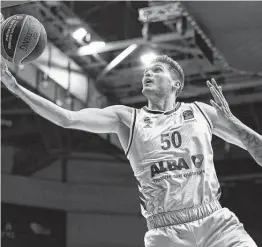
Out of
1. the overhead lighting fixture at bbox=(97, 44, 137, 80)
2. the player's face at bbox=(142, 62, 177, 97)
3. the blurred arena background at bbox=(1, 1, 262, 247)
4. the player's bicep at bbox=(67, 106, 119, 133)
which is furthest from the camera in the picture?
the overhead lighting fixture at bbox=(97, 44, 137, 80)

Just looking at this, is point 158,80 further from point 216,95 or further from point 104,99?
point 104,99

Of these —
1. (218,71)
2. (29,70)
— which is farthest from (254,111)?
(29,70)

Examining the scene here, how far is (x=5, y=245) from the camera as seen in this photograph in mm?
10664

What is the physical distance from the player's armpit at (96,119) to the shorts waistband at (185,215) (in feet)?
2.32

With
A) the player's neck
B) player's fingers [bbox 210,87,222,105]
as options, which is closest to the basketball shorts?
player's fingers [bbox 210,87,222,105]

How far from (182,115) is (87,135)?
26.5 feet

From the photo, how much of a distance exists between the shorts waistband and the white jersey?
3 cm

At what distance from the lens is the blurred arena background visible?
888 cm

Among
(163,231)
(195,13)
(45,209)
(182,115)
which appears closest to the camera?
(163,231)

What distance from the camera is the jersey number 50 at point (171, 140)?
3.86 metres

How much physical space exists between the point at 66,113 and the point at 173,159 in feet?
2.42

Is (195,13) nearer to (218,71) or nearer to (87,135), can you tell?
(218,71)

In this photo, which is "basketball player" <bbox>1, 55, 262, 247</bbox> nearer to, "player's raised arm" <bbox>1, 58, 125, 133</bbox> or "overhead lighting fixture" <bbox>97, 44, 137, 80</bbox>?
"player's raised arm" <bbox>1, 58, 125, 133</bbox>

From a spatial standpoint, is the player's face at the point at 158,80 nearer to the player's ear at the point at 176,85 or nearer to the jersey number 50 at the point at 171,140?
the player's ear at the point at 176,85
